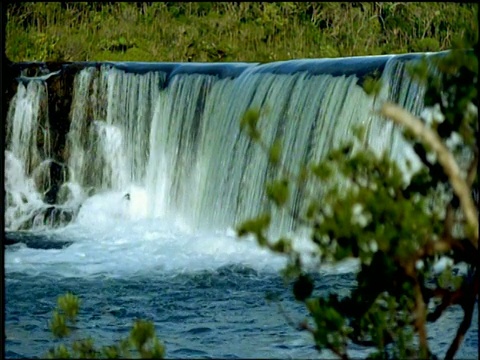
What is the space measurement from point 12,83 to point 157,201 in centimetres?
250

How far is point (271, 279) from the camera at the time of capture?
9273mm

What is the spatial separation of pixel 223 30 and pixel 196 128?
766 cm

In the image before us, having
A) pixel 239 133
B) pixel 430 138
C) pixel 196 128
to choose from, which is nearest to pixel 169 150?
pixel 196 128

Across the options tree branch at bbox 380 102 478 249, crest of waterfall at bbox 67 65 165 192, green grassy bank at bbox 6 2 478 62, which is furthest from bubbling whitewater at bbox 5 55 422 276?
tree branch at bbox 380 102 478 249

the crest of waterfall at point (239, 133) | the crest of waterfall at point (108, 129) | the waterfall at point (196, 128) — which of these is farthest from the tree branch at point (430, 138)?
the crest of waterfall at point (108, 129)

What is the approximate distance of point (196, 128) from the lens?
12.9 meters

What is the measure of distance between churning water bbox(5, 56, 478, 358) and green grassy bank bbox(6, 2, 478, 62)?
566 centimetres

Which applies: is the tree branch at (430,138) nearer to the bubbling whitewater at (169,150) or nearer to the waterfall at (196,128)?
the bubbling whitewater at (169,150)

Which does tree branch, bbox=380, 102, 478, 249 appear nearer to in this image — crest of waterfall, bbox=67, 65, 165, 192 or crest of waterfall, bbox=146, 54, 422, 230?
crest of waterfall, bbox=146, 54, 422, 230

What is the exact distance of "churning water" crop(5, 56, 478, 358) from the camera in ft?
26.8

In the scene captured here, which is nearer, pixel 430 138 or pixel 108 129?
pixel 430 138

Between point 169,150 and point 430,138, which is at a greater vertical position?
point 169,150

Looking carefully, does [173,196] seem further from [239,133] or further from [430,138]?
[430,138]

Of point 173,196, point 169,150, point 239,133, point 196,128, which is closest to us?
point 239,133
